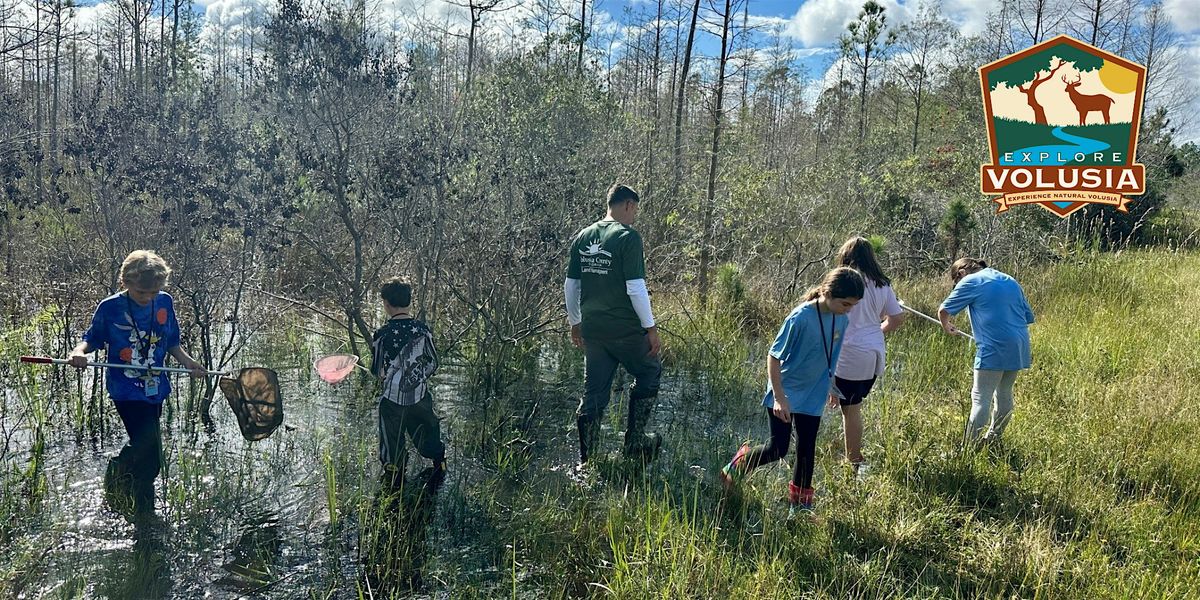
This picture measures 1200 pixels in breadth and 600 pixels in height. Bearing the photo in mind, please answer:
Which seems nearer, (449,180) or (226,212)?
(226,212)

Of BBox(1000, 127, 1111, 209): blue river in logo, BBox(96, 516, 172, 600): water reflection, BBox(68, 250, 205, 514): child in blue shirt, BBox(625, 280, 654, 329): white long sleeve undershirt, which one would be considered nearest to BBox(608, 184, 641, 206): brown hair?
BBox(625, 280, 654, 329): white long sleeve undershirt

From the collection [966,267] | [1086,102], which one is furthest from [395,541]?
[1086,102]

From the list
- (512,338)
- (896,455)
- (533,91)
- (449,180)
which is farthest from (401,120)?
(896,455)

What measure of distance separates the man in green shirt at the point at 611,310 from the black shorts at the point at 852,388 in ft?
3.59

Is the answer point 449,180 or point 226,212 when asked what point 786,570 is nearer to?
point 449,180

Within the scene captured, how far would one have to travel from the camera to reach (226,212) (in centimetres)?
513

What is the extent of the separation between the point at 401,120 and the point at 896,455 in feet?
14.0

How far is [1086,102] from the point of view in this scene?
12359 mm

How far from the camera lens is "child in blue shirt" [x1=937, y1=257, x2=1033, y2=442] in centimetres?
473

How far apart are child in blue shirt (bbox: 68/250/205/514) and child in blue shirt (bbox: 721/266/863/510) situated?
293cm

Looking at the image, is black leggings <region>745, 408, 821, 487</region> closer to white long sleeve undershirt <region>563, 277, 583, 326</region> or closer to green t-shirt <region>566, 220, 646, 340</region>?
green t-shirt <region>566, 220, 646, 340</region>

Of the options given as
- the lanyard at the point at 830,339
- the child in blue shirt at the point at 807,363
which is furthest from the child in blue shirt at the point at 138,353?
the lanyard at the point at 830,339

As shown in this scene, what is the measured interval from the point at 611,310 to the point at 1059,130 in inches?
414

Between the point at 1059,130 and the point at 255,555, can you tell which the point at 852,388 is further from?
the point at 1059,130
